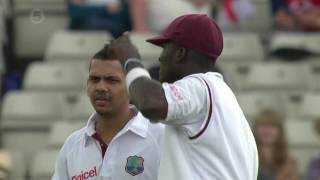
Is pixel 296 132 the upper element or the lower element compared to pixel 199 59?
lower

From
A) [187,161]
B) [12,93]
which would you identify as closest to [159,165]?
[187,161]

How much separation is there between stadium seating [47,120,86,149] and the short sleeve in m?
4.30

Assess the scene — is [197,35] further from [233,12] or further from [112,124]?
[233,12]

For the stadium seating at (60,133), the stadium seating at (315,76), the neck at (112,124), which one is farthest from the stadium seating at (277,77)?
the neck at (112,124)

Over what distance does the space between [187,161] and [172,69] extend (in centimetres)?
38

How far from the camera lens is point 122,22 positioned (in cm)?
1073

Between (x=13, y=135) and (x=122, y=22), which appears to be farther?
(x=122, y=22)

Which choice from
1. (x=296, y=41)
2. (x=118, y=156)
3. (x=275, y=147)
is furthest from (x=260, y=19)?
(x=118, y=156)

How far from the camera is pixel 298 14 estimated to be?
10.6m

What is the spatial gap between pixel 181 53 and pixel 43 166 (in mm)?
4077

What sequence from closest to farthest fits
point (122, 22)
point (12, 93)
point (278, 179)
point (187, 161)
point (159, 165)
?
point (187, 161), point (159, 165), point (278, 179), point (12, 93), point (122, 22)

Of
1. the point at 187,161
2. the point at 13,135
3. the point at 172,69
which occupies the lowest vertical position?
the point at 13,135

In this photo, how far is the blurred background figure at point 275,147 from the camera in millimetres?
8633

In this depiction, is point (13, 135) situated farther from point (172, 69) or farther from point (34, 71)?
point (172, 69)
